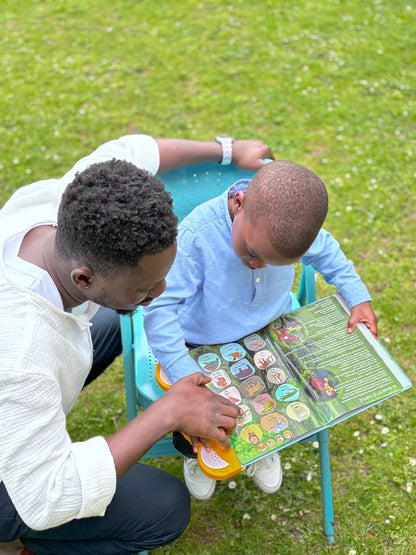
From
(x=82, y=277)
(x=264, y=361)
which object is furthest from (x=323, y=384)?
(x=82, y=277)

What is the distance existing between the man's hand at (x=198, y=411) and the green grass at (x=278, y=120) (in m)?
0.94

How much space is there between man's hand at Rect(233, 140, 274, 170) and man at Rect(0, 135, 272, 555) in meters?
0.84

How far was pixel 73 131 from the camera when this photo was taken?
4816mm

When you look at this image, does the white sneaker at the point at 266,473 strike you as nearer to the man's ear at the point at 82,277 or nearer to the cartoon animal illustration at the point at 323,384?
the cartoon animal illustration at the point at 323,384

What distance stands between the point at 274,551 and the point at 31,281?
1.58 meters

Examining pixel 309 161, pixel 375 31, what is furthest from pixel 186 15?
pixel 309 161

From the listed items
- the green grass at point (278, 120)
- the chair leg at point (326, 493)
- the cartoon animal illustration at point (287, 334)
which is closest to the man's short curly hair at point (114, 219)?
the cartoon animal illustration at point (287, 334)

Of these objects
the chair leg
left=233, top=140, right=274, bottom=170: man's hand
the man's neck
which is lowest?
the chair leg

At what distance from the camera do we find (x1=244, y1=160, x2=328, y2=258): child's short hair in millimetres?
1898

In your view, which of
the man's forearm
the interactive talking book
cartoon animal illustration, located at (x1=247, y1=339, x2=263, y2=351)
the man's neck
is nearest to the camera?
the man's neck

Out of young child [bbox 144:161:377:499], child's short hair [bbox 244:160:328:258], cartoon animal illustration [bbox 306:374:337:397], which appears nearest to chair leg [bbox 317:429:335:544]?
young child [bbox 144:161:377:499]

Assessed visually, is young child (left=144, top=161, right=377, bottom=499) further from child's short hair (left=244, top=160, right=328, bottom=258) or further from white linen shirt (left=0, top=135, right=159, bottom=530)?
white linen shirt (left=0, top=135, right=159, bottom=530)

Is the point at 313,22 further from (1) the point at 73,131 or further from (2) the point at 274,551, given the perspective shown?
(2) the point at 274,551

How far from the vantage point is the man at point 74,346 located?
161 cm
